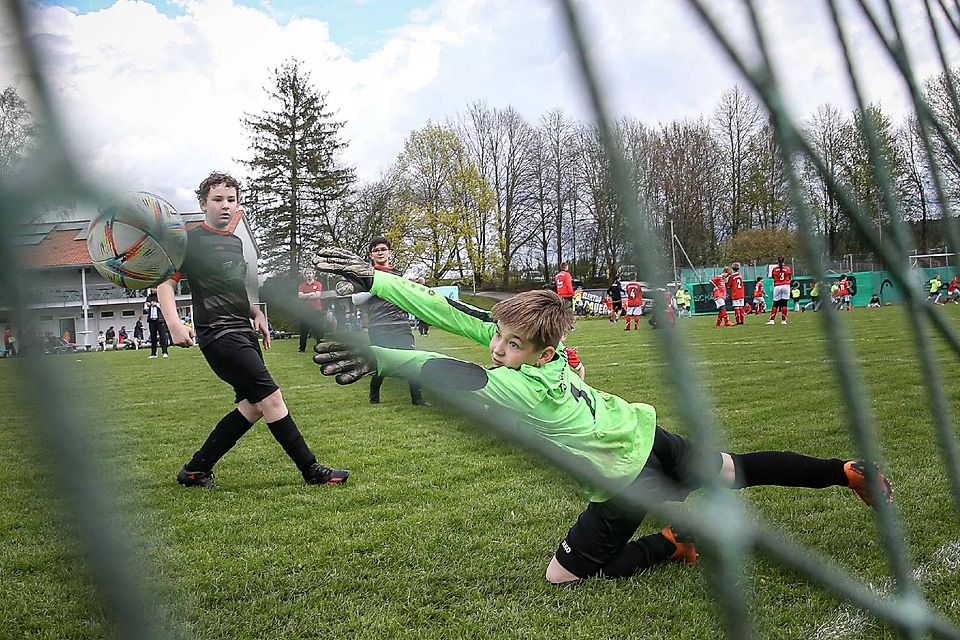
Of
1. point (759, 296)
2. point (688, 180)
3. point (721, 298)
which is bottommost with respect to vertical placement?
point (759, 296)

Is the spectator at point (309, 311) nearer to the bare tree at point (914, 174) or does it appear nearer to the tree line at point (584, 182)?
the tree line at point (584, 182)

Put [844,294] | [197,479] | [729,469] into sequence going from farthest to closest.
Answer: [844,294], [197,479], [729,469]

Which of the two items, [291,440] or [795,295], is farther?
[795,295]

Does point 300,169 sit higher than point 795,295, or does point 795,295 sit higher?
point 300,169

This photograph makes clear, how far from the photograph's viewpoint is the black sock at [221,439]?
3656 mm

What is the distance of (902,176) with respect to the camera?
239cm

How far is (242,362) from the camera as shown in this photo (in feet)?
11.3

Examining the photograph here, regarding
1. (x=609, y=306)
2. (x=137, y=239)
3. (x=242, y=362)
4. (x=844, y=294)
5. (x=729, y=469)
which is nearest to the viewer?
(x=137, y=239)

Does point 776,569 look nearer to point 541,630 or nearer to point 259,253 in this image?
point 541,630

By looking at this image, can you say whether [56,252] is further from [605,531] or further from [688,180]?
[605,531]

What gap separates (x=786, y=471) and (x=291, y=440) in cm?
211

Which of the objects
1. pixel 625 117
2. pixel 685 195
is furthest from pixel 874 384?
pixel 625 117

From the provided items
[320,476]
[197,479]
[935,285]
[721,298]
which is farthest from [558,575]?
[935,285]

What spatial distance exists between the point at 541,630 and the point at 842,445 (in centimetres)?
259
